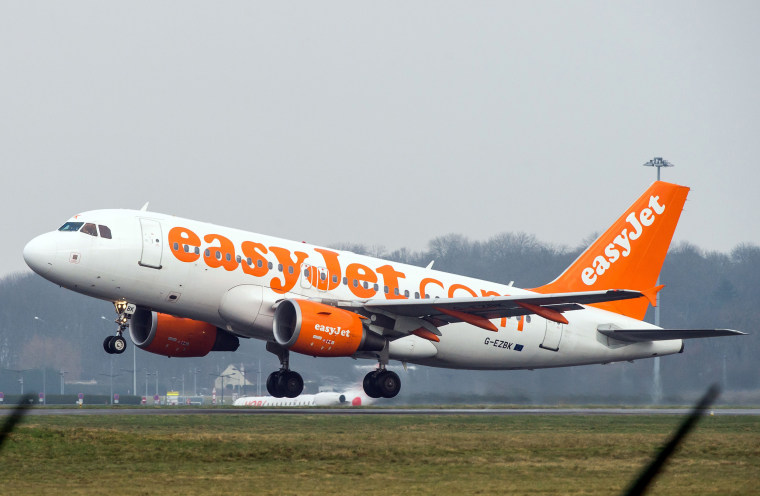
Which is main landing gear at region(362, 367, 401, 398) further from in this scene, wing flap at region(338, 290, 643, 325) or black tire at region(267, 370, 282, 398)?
black tire at region(267, 370, 282, 398)

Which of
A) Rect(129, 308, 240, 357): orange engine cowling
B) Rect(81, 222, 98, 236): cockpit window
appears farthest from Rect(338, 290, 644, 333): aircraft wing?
Rect(81, 222, 98, 236): cockpit window

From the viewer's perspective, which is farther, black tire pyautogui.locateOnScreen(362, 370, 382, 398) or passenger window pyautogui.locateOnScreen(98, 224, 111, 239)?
black tire pyautogui.locateOnScreen(362, 370, 382, 398)

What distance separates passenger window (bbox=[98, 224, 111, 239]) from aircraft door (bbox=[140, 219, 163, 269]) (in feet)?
2.97

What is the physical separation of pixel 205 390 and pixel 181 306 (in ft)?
167

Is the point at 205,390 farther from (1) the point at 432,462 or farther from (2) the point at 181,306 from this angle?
(1) the point at 432,462

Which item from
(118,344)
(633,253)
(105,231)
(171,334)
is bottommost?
(118,344)

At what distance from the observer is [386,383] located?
104ft

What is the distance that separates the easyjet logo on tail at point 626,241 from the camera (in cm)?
3666

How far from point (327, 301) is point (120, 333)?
6049 millimetres

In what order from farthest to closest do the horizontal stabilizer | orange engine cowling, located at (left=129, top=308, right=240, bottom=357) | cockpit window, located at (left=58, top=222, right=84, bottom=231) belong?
1. the horizontal stabilizer
2. orange engine cowling, located at (left=129, top=308, right=240, bottom=357)
3. cockpit window, located at (left=58, top=222, right=84, bottom=231)

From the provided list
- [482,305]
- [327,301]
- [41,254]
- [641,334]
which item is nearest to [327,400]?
[641,334]

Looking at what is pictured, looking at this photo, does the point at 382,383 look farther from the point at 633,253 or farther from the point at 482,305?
the point at 633,253

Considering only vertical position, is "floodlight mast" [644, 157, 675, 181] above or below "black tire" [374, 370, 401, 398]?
above

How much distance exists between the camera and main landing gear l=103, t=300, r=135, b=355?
94.3ft
